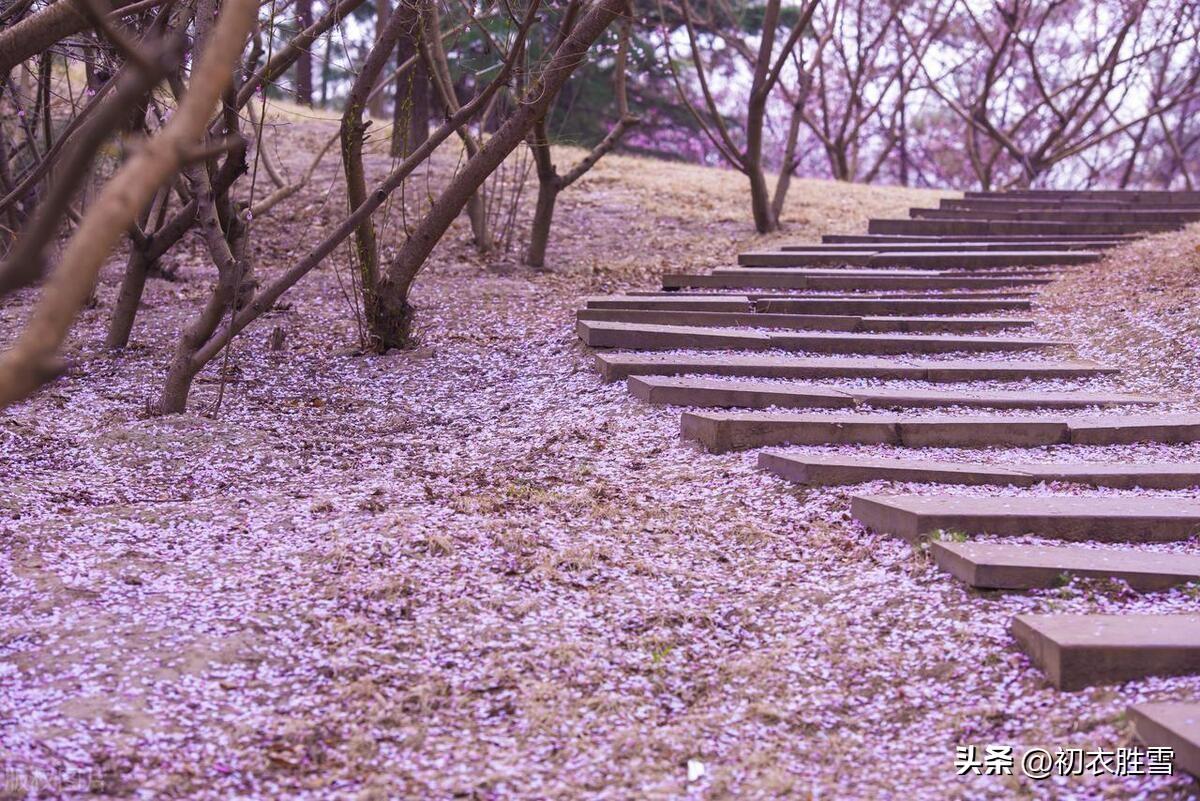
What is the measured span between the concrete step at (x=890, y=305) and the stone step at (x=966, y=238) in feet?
6.33

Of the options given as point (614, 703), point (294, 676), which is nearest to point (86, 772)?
point (294, 676)

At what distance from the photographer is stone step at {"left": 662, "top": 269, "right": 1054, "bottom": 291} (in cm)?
818

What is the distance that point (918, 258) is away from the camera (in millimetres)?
8953

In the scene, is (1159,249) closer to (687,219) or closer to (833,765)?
(687,219)

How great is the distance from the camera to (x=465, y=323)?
8.03m

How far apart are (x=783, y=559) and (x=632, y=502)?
0.78m

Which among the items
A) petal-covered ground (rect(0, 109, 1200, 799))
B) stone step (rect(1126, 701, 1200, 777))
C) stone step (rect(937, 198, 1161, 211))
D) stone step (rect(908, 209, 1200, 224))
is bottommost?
petal-covered ground (rect(0, 109, 1200, 799))

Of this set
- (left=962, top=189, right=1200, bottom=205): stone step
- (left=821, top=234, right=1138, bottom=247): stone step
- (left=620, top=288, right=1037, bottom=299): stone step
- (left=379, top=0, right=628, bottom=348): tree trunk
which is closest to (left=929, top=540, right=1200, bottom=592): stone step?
(left=379, top=0, right=628, bottom=348): tree trunk

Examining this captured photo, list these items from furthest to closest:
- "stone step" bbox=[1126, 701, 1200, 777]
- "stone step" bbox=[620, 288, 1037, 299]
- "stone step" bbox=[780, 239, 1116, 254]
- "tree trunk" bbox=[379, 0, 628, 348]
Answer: "stone step" bbox=[780, 239, 1116, 254], "stone step" bbox=[620, 288, 1037, 299], "tree trunk" bbox=[379, 0, 628, 348], "stone step" bbox=[1126, 701, 1200, 777]

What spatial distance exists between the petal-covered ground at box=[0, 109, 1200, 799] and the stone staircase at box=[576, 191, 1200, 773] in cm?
11

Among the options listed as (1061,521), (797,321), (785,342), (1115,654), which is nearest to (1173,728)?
(1115,654)

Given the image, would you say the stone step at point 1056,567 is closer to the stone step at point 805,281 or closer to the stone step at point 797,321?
the stone step at point 797,321

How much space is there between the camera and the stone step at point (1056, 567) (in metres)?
3.48

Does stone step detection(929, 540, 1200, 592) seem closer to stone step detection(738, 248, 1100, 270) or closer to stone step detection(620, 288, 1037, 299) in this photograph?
stone step detection(620, 288, 1037, 299)
